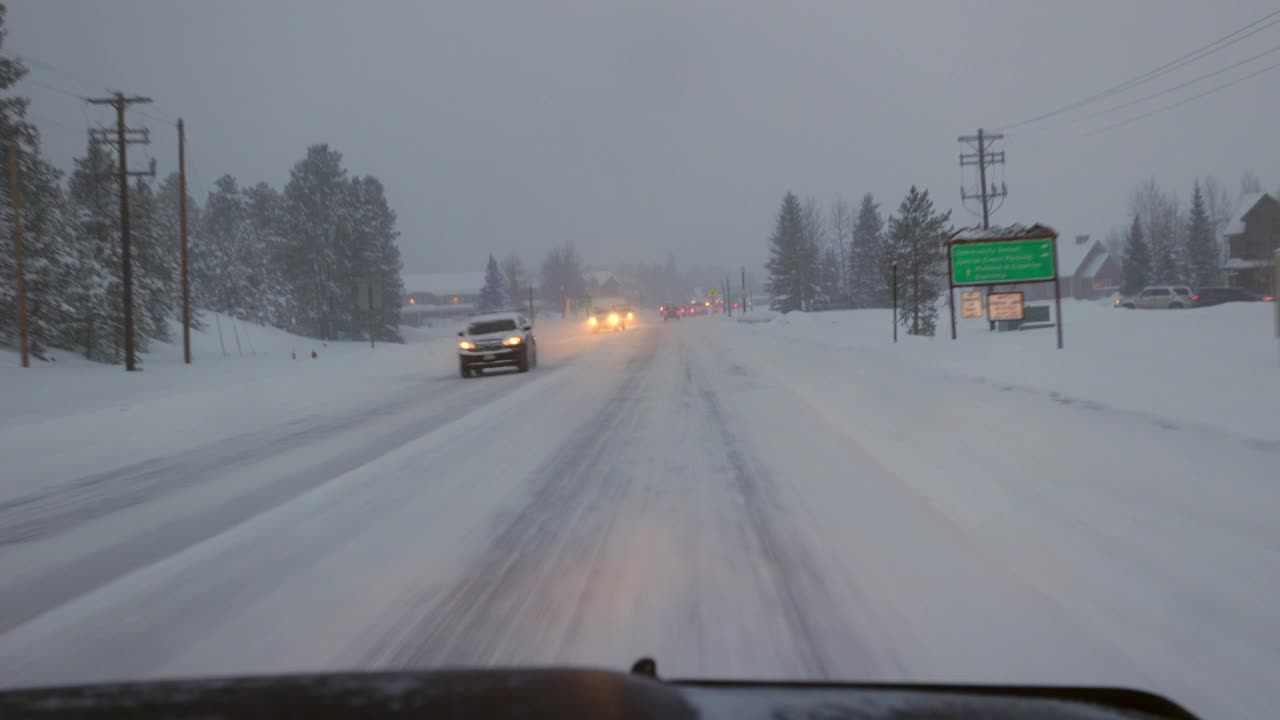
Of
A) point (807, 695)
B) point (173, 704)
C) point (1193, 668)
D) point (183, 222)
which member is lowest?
point (1193, 668)

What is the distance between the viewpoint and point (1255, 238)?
65.9 m

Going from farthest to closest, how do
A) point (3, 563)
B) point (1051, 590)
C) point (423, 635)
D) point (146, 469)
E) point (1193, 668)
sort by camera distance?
point (146, 469) < point (3, 563) < point (1051, 590) < point (423, 635) < point (1193, 668)

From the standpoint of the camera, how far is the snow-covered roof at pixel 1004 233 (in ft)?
72.0

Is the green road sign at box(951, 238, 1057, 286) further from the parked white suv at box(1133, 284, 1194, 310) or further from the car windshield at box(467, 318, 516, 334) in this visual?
the parked white suv at box(1133, 284, 1194, 310)

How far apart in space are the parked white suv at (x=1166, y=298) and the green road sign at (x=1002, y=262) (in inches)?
1237

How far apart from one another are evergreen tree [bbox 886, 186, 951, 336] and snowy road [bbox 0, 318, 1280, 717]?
2566cm

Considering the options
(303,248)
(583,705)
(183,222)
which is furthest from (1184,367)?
(303,248)

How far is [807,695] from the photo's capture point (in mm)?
1727

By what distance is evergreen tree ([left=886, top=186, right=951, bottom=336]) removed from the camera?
3375 cm

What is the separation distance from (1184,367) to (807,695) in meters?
13.9

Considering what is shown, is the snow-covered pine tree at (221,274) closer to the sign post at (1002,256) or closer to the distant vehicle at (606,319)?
the distant vehicle at (606,319)

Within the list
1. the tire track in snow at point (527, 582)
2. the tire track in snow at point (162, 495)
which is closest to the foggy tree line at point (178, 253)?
the tire track in snow at point (162, 495)

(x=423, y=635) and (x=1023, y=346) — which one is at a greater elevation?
(x=1023, y=346)

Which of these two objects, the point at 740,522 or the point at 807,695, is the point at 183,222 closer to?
the point at 740,522
